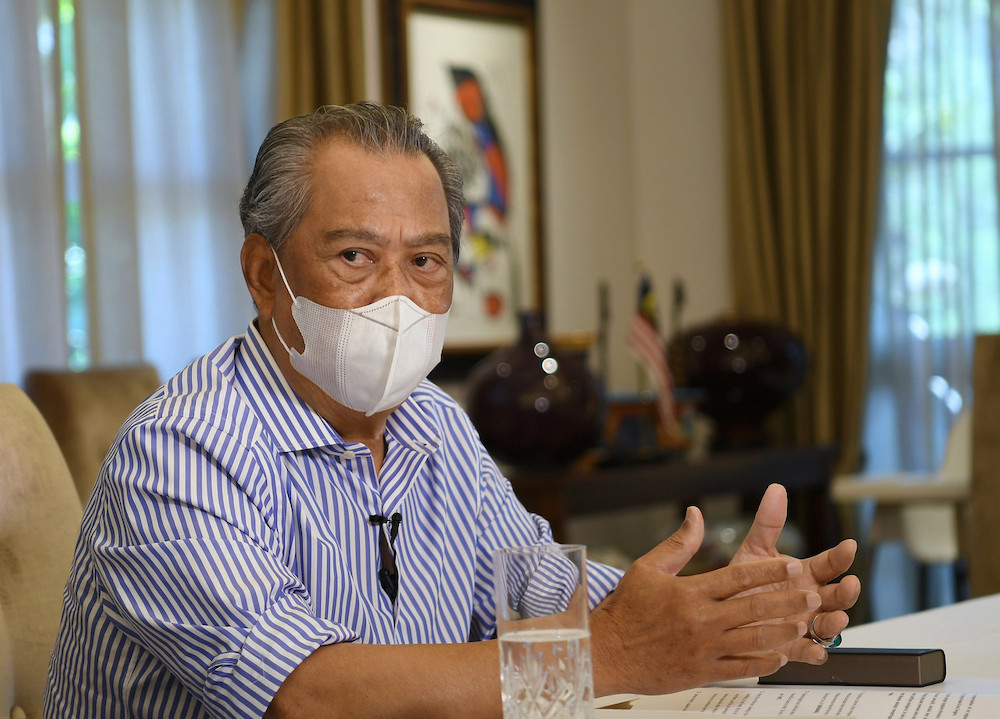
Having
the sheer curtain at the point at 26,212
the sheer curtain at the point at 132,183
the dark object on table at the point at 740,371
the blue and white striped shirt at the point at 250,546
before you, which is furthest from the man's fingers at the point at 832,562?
the dark object on table at the point at 740,371

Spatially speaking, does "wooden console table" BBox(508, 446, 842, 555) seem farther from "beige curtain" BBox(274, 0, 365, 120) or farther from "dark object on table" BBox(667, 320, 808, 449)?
"beige curtain" BBox(274, 0, 365, 120)

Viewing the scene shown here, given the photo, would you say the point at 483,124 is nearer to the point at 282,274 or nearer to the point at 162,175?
the point at 162,175

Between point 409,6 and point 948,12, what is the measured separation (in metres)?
1.88

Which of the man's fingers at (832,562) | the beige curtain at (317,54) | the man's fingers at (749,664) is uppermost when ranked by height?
the beige curtain at (317,54)

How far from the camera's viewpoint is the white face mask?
3.94ft

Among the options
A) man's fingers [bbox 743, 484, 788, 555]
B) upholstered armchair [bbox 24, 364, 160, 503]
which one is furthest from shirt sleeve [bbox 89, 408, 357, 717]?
upholstered armchair [bbox 24, 364, 160, 503]

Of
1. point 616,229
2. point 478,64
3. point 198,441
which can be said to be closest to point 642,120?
point 616,229

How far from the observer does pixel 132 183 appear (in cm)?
331

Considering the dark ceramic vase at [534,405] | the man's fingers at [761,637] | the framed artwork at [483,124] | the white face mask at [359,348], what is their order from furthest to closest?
the framed artwork at [483,124], the dark ceramic vase at [534,405], the white face mask at [359,348], the man's fingers at [761,637]

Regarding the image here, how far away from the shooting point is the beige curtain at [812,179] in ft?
13.5

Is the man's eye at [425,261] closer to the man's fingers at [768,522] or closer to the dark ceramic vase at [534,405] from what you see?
the man's fingers at [768,522]

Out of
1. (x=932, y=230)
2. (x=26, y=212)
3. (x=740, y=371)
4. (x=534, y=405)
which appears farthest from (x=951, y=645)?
(x=932, y=230)

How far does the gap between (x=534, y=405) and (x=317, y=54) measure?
148 cm

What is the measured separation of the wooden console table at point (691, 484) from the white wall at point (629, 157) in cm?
91
